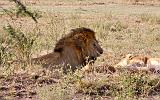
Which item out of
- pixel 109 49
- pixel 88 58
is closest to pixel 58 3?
pixel 109 49

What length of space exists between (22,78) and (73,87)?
898 mm

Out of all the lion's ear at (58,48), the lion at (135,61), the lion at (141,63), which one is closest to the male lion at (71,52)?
the lion's ear at (58,48)

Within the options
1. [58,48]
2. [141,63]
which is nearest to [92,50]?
[58,48]

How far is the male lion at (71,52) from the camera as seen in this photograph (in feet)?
26.0

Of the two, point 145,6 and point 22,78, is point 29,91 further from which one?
point 145,6

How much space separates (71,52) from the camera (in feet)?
26.4

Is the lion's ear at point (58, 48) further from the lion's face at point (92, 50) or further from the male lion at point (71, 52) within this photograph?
the lion's face at point (92, 50)

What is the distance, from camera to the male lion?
7922 mm

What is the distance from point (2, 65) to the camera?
786cm

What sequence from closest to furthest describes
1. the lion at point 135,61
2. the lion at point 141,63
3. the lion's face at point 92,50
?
the lion's face at point 92,50 < the lion at point 141,63 < the lion at point 135,61

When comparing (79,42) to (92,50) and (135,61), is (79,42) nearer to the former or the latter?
(92,50)

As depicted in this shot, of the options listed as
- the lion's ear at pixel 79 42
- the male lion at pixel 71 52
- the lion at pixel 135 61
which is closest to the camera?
the male lion at pixel 71 52

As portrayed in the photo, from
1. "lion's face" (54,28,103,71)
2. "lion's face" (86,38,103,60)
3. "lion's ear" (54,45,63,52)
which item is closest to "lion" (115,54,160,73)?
"lion's face" (86,38,103,60)

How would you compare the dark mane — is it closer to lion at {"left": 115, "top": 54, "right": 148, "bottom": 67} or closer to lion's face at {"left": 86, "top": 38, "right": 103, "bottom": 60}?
lion's face at {"left": 86, "top": 38, "right": 103, "bottom": 60}
